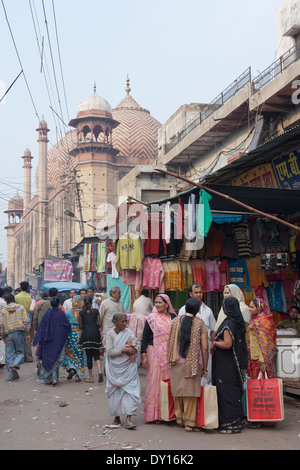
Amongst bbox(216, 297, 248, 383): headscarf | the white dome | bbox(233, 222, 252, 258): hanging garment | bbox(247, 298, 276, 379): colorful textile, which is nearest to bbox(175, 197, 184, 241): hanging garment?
bbox(233, 222, 252, 258): hanging garment

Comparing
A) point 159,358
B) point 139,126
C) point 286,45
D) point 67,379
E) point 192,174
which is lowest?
point 67,379

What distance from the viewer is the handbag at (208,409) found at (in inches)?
202

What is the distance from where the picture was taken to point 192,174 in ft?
58.3

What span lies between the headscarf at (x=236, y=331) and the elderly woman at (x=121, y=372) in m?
0.93

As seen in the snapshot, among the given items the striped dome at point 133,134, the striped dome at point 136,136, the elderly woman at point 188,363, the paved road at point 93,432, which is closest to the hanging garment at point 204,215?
the elderly woman at point 188,363

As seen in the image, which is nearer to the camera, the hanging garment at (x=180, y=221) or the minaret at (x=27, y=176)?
the hanging garment at (x=180, y=221)

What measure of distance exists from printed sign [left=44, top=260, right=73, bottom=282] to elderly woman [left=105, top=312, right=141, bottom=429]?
18901 millimetres

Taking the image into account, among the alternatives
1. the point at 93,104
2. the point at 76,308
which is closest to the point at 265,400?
the point at 76,308

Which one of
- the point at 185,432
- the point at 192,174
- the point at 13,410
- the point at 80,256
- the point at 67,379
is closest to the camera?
the point at 185,432

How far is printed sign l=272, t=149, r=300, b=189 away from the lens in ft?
24.4

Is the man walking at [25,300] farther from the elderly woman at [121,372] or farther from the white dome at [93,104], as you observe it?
the white dome at [93,104]
